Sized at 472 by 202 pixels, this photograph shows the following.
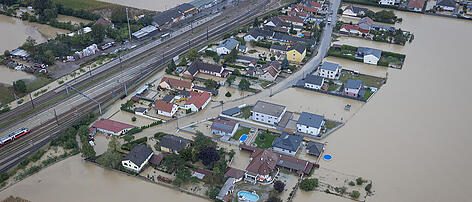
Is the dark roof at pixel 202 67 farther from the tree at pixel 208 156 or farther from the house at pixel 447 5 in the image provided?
the house at pixel 447 5

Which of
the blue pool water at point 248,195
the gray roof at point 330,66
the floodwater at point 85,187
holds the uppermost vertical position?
the gray roof at point 330,66

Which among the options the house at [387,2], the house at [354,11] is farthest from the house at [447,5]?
the house at [354,11]

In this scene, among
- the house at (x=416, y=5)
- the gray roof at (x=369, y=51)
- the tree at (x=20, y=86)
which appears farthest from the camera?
the house at (x=416, y=5)

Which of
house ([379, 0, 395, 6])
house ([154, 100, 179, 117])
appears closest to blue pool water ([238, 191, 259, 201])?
house ([154, 100, 179, 117])

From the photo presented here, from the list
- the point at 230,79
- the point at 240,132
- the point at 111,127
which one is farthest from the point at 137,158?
the point at 230,79

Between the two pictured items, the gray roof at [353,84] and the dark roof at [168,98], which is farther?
the gray roof at [353,84]

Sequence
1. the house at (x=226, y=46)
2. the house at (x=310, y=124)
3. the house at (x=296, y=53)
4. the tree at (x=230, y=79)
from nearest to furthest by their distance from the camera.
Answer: the house at (x=310, y=124) < the tree at (x=230, y=79) < the house at (x=296, y=53) < the house at (x=226, y=46)

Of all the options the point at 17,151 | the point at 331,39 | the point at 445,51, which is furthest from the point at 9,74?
the point at 445,51

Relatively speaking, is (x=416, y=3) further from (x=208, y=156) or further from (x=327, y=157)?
(x=208, y=156)
